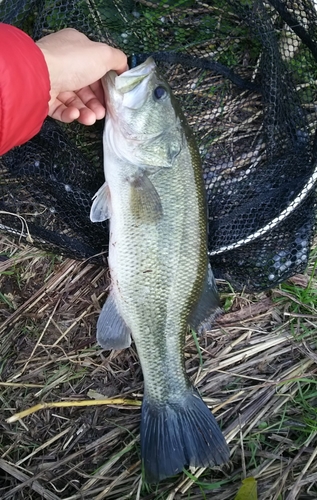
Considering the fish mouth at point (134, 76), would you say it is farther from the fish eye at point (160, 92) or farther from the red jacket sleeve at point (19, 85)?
the red jacket sleeve at point (19, 85)

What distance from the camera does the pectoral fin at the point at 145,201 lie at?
2.27 metres

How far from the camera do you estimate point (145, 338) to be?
7.62 feet

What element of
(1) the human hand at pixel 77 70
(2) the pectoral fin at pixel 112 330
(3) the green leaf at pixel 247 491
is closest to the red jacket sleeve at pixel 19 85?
(1) the human hand at pixel 77 70

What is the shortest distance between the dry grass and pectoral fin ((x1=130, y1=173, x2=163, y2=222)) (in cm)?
60

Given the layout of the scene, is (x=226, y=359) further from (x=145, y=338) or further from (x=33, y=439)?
(x=33, y=439)

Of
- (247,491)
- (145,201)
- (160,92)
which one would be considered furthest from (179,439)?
(160,92)

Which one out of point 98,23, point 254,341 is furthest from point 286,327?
point 98,23

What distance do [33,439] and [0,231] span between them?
1106 millimetres

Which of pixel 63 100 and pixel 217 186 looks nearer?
pixel 63 100

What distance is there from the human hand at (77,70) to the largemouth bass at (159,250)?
0.09 meters

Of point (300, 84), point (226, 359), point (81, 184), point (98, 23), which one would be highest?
point (98, 23)

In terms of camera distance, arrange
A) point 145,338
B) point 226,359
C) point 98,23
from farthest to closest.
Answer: point 226,359 < point 98,23 < point 145,338

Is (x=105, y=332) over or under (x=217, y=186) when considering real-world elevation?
under

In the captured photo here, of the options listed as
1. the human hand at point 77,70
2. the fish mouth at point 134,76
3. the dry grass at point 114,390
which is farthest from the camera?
the dry grass at point 114,390
